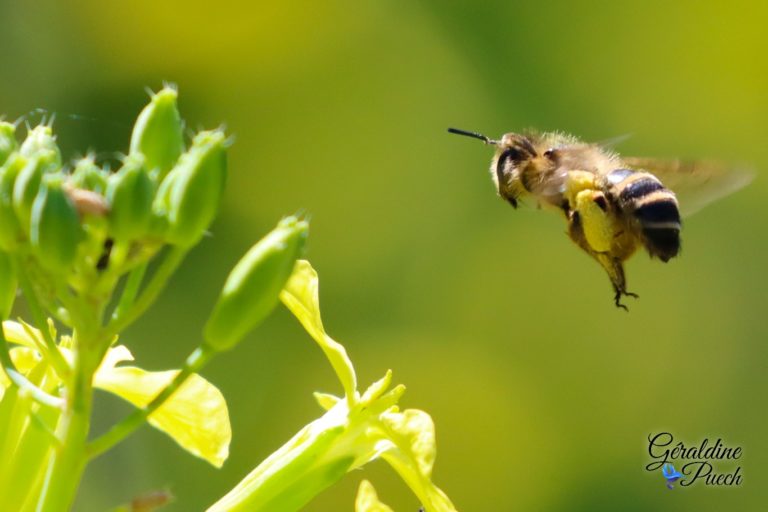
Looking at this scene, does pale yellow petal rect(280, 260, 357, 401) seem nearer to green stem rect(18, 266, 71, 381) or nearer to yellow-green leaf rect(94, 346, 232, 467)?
yellow-green leaf rect(94, 346, 232, 467)

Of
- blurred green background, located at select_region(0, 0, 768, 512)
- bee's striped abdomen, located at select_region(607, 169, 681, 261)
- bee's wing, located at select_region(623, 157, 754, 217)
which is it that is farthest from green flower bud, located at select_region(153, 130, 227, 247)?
blurred green background, located at select_region(0, 0, 768, 512)

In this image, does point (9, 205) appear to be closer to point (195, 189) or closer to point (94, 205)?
point (94, 205)

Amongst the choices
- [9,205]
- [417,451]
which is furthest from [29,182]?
[417,451]

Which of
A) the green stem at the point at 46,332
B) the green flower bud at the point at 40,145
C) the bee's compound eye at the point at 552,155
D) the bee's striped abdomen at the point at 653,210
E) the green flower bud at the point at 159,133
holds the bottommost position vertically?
the green stem at the point at 46,332

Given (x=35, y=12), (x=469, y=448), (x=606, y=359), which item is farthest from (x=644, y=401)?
(x=35, y=12)

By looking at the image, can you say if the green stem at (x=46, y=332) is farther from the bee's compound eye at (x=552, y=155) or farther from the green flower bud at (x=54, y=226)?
the bee's compound eye at (x=552, y=155)

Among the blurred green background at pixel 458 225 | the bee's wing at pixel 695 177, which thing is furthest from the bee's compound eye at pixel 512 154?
the blurred green background at pixel 458 225
